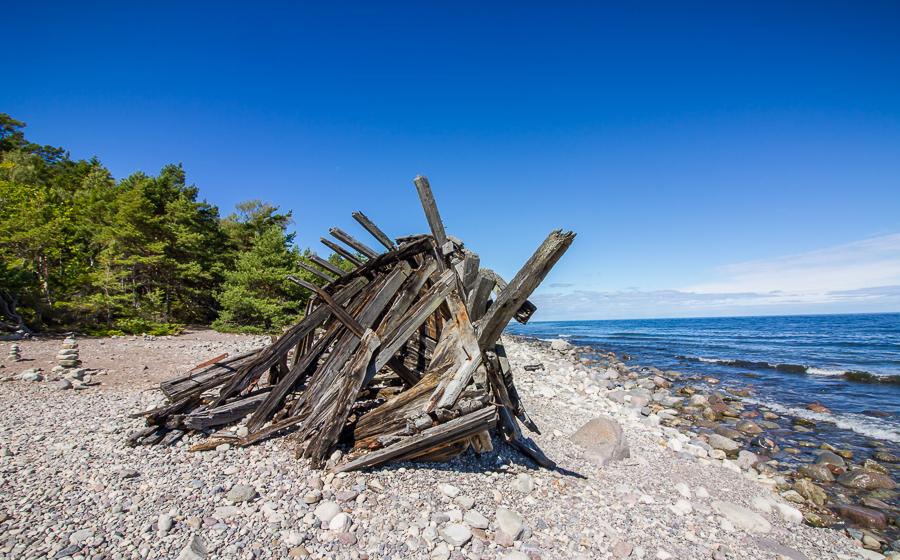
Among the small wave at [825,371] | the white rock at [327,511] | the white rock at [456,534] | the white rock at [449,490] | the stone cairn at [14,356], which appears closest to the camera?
the white rock at [456,534]

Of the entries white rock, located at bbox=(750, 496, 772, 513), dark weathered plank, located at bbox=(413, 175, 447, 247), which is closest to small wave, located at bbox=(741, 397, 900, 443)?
white rock, located at bbox=(750, 496, 772, 513)

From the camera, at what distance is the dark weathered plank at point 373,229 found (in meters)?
6.19

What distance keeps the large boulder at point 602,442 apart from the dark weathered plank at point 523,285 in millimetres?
3432

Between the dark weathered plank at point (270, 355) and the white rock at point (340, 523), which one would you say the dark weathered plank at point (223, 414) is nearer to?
the dark weathered plank at point (270, 355)

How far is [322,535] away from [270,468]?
1624 mm

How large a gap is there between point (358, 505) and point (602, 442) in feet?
15.9

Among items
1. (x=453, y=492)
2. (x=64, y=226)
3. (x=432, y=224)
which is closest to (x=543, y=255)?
(x=432, y=224)

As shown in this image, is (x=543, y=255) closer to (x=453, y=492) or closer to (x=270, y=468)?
(x=453, y=492)

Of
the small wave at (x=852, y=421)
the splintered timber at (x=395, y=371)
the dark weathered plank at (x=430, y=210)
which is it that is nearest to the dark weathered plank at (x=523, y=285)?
the splintered timber at (x=395, y=371)

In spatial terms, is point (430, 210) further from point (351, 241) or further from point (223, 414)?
point (223, 414)

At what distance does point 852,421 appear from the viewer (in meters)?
10.9

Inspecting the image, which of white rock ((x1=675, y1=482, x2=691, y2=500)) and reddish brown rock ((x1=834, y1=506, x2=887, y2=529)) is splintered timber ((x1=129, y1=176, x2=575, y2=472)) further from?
reddish brown rock ((x1=834, y1=506, x2=887, y2=529))

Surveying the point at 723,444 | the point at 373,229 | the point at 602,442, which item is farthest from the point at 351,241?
the point at 723,444

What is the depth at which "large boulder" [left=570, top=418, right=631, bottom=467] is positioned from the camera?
21.3 ft
